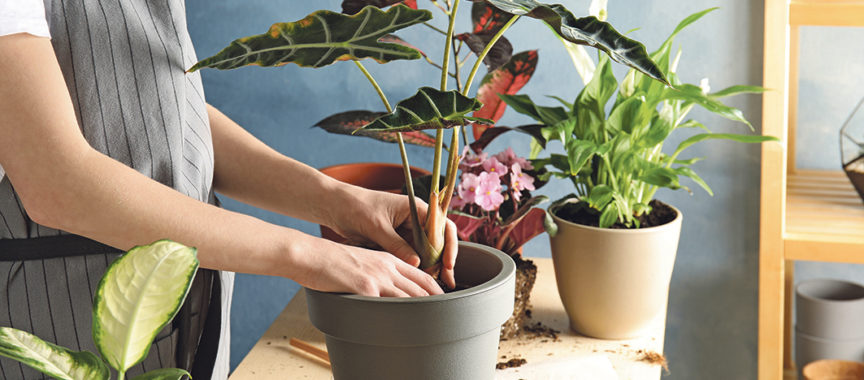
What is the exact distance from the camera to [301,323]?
1.08m

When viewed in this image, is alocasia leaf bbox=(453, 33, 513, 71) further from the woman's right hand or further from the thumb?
the woman's right hand

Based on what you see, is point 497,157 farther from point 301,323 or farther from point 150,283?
point 150,283

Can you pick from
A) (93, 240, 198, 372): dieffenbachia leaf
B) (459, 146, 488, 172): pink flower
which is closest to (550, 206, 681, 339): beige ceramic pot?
(459, 146, 488, 172): pink flower

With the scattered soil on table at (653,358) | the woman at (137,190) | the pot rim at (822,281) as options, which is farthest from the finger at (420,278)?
the pot rim at (822,281)

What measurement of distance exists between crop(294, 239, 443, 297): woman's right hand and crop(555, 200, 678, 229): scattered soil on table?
0.40 m

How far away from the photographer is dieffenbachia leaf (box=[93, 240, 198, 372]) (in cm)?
33

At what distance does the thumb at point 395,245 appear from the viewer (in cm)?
75

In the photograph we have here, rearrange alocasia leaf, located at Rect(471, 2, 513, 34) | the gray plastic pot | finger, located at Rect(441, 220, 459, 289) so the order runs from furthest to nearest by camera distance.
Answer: alocasia leaf, located at Rect(471, 2, 513, 34) → finger, located at Rect(441, 220, 459, 289) → the gray plastic pot

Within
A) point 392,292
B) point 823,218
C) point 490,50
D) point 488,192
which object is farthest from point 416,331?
point 823,218

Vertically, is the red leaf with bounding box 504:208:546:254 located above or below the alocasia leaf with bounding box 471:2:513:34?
below

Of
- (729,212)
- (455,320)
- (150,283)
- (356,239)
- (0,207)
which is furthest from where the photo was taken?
(729,212)

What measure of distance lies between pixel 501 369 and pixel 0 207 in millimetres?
589

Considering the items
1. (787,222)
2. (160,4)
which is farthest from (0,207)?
(787,222)

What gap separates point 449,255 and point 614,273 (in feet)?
1.06
